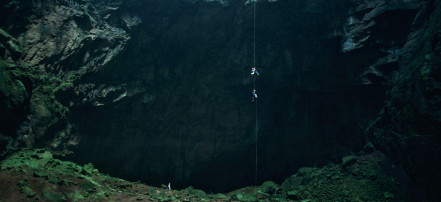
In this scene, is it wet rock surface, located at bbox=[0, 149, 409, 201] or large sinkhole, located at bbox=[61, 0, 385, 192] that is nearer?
wet rock surface, located at bbox=[0, 149, 409, 201]

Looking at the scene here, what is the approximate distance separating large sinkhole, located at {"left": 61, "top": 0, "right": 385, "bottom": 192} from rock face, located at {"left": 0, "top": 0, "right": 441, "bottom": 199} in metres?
0.09

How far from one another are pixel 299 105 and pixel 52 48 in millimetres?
20855

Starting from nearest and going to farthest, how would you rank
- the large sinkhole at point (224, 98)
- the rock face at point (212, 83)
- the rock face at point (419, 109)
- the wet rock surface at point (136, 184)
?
1. the wet rock surface at point (136, 184)
2. the rock face at point (419, 109)
3. the rock face at point (212, 83)
4. the large sinkhole at point (224, 98)

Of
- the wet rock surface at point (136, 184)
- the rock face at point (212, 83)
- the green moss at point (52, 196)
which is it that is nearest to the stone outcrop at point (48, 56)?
the rock face at point (212, 83)

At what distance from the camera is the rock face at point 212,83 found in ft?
53.8

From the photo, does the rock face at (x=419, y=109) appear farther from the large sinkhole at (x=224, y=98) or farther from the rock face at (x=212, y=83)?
the large sinkhole at (x=224, y=98)

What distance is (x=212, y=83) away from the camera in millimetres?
23797

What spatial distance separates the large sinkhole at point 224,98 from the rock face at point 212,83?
3.7 inches

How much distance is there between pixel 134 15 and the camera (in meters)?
21.1

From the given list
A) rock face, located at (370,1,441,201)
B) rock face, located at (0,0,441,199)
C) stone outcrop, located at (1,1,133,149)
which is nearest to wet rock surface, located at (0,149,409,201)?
rock face, located at (0,0,441,199)

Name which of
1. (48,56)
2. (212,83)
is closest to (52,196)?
(48,56)

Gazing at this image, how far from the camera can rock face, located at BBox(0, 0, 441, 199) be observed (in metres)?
16.4

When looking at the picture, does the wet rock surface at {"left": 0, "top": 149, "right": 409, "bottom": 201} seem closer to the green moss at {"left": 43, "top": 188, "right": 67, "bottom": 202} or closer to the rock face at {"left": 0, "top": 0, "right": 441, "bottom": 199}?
the green moss at {"left": 43, "top": 188, "right": 67, "bottom": 202}

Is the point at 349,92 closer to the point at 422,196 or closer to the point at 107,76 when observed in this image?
the point at 422,196
